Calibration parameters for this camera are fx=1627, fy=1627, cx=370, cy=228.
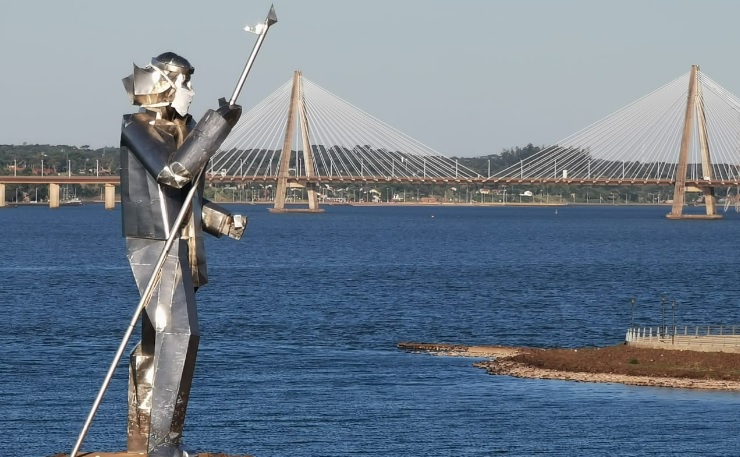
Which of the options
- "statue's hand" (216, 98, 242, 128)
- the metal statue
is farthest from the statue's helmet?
"statue's hand" (216, 98, 242, 128)

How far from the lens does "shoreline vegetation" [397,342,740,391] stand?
1993 inches

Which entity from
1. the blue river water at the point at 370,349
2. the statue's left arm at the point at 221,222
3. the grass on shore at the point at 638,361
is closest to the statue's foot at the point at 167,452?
the statue's left arm at the point at 221,222

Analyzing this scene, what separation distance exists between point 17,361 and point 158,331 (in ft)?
153

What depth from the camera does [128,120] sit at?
12.3 metres

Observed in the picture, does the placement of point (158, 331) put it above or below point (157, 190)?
below

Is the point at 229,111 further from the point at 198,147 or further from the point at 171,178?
the point at 171,178

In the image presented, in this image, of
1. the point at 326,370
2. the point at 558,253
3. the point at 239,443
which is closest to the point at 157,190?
the point at 239,443

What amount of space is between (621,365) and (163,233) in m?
43.2

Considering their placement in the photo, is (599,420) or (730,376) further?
(730,376)

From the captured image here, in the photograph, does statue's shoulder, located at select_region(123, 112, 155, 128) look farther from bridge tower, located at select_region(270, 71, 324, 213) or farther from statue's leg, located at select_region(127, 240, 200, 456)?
bridge tower, located at select_region(270, 71, 324, 213)

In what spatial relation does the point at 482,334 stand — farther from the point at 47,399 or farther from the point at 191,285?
the point at 191,285

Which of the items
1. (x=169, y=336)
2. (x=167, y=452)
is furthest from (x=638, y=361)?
(x=169, y=336)

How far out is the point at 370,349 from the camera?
62812 mm

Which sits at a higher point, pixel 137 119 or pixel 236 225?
pixel 137 119
